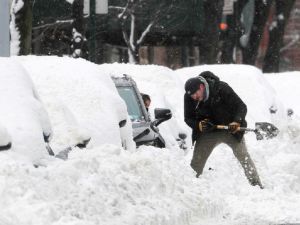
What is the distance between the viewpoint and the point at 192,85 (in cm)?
1147

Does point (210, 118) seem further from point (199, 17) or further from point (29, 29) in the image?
point (199, 17)

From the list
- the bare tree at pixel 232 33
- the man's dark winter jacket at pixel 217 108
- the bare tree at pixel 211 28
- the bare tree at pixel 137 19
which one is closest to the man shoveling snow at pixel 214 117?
the man's dark winter jacket at pixel 217 108

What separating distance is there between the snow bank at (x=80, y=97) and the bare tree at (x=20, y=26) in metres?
9.80

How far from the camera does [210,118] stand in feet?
39.4

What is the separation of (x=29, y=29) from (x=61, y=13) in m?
16.5

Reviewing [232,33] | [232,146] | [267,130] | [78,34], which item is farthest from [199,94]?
[232,33]

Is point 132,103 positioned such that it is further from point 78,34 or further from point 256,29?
point 256,29

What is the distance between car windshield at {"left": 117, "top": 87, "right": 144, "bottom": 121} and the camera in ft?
42.1

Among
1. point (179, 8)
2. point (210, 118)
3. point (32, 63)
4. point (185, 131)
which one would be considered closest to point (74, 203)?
point (32, 63)

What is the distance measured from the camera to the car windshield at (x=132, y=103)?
1282cm

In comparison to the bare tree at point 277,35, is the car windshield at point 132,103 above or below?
above

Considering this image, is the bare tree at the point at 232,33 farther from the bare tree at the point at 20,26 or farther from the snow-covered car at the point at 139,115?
the snow-covered car at the point at 139,115

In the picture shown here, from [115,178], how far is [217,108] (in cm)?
436

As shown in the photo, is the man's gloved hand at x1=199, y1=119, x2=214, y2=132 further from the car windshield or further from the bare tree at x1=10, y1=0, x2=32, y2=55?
the bare tree at x1=10, y1=0, x2=32, y2=55
